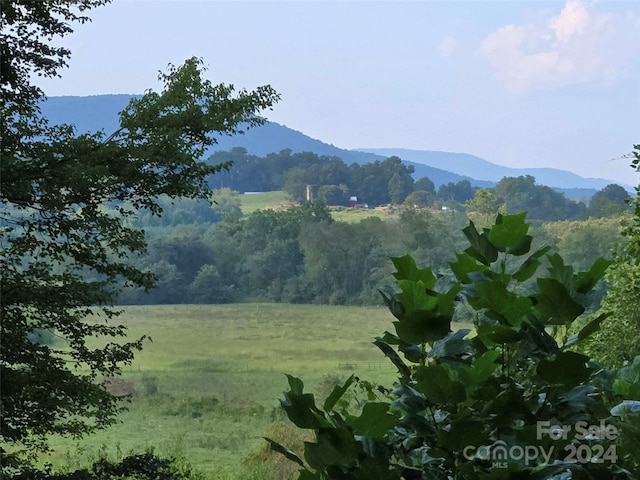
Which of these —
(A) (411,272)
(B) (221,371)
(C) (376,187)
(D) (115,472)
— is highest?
(C) (376,187)

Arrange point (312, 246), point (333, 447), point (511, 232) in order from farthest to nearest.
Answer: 1. point (312, 246)
2. point (511, 232)
3. point (333, 447)

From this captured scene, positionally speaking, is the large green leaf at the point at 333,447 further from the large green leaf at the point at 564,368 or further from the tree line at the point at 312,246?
the tree line at the point at 312,246

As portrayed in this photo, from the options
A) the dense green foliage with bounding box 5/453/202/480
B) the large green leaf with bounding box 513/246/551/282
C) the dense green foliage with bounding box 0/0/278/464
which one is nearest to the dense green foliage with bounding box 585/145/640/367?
the dense green foliage with bounding box 0/0/278/464

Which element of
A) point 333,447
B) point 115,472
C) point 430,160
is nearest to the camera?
point 333,447

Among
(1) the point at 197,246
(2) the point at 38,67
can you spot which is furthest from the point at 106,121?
(2) the point at 38,67

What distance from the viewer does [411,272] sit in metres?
0.60

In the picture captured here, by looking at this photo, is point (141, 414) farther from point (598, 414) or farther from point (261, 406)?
point (598, 414)

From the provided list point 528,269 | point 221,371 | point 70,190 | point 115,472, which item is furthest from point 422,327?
point 221,371

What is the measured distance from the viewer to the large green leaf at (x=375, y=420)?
1.65ft

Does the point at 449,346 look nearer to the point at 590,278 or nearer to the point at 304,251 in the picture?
the point at 590,278

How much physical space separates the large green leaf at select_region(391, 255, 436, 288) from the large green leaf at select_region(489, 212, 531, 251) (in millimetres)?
58

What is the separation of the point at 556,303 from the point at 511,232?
8 centimetres

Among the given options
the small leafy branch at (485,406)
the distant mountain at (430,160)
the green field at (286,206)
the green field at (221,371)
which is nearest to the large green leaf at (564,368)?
the small leafy branch at (485,406)

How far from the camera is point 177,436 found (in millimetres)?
4492
